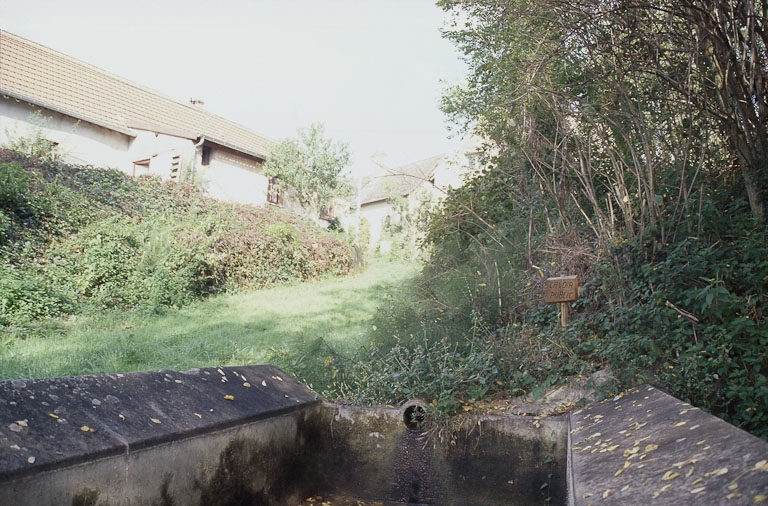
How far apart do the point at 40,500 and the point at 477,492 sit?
299cm

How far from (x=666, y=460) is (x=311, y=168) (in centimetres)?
2033

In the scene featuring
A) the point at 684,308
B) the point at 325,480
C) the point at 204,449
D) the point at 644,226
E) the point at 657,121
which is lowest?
the point at 325,480

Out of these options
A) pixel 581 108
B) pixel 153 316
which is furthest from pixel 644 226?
pixel 153 316

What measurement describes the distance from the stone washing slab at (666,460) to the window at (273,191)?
2009 cm

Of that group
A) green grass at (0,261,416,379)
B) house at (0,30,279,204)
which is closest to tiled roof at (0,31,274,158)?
house at (0,30,279,204)

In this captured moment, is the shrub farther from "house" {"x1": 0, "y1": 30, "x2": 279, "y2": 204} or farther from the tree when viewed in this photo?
the tree

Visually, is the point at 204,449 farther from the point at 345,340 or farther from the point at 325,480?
the point at 345,340

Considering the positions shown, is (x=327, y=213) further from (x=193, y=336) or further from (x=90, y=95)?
(x=193, y=336)

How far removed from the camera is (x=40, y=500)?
220 centimetres

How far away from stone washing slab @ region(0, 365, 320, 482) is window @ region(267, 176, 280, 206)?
18.9 meters

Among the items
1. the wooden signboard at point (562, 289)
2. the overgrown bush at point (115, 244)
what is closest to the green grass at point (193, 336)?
the overgrown bush at point (115, 244)

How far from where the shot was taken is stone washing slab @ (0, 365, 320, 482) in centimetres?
A: 227

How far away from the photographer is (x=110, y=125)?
18.1m

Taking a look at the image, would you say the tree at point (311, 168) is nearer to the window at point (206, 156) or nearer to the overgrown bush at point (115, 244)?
the window at point (206, 156)
